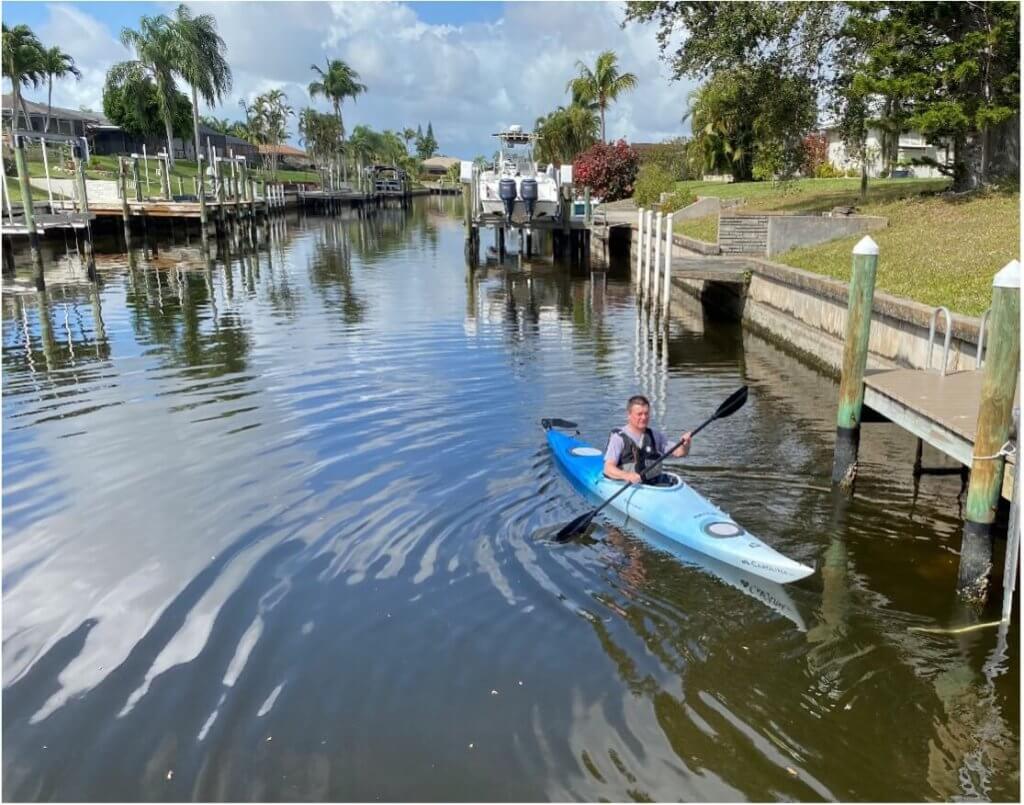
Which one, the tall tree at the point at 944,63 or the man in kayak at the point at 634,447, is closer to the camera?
the man in kayak at the point at 634,447

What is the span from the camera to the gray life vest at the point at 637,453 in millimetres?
8602

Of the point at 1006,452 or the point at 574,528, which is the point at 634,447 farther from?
the point at 1006,452

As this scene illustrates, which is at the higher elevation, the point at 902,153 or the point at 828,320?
the point at 902,153

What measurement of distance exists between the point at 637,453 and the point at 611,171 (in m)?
44.4

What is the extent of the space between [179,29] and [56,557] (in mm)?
65002

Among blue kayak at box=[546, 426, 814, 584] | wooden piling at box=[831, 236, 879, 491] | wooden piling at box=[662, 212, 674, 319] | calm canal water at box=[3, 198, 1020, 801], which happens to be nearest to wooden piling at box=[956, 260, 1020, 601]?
calm canal water at box=[3, 198, 1020, 801]

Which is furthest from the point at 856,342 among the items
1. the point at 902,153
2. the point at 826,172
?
the point at 902,153

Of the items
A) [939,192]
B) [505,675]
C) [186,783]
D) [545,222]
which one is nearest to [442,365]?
[505,675]

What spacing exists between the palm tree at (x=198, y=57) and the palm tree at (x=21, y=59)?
384 inches

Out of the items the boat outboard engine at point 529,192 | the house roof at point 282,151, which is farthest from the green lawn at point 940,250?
the house roof at point 282,151

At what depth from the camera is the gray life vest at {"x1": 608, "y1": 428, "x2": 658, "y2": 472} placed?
8602 millimetres

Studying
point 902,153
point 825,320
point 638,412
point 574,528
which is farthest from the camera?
point 902,153

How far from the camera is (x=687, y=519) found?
755 centimetres

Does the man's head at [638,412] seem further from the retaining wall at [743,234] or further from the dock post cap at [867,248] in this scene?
the retaining wall at [743,234]
